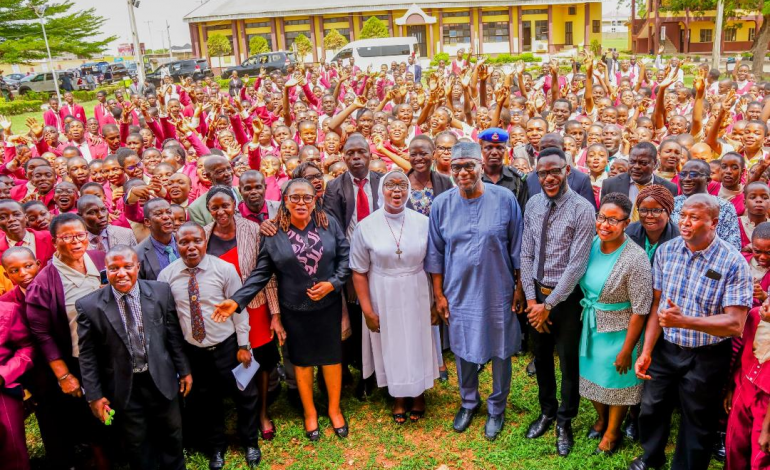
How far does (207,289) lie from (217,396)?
832mm

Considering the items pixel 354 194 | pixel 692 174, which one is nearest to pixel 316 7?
pixel 354 194

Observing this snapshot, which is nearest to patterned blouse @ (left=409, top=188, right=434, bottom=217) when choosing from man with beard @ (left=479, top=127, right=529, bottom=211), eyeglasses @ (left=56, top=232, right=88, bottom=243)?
man with beard @ (left=479, top=127, right=529, bottom=211)

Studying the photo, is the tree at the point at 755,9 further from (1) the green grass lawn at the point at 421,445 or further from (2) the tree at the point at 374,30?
(1) the green grass lawn at the point at 421,445

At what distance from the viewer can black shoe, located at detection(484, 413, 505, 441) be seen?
4430 millimetres

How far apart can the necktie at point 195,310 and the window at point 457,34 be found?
135 feet

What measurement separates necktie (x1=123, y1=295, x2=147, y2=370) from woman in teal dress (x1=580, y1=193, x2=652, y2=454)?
284 cm

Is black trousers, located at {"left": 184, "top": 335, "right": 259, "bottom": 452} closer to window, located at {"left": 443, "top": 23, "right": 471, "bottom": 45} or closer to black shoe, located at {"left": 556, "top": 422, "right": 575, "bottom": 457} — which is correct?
black shoe, located at {"left": 556, "top": 422, "right": 575, "bottom": 457}

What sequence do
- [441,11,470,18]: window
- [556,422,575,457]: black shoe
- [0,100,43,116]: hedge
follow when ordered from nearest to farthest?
[556,422,575,457]: black shoe < [0,100,43,116]: hedge < [441,11,470,18]: window

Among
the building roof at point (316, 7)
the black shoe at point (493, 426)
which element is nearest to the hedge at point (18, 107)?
the building roof at point (316, 7)

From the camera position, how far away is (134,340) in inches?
144

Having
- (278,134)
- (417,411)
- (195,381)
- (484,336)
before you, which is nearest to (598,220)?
(484,336)

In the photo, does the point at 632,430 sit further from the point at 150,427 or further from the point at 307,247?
the point at 150,427

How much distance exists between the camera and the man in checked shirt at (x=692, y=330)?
330cm

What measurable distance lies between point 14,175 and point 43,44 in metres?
28.6
